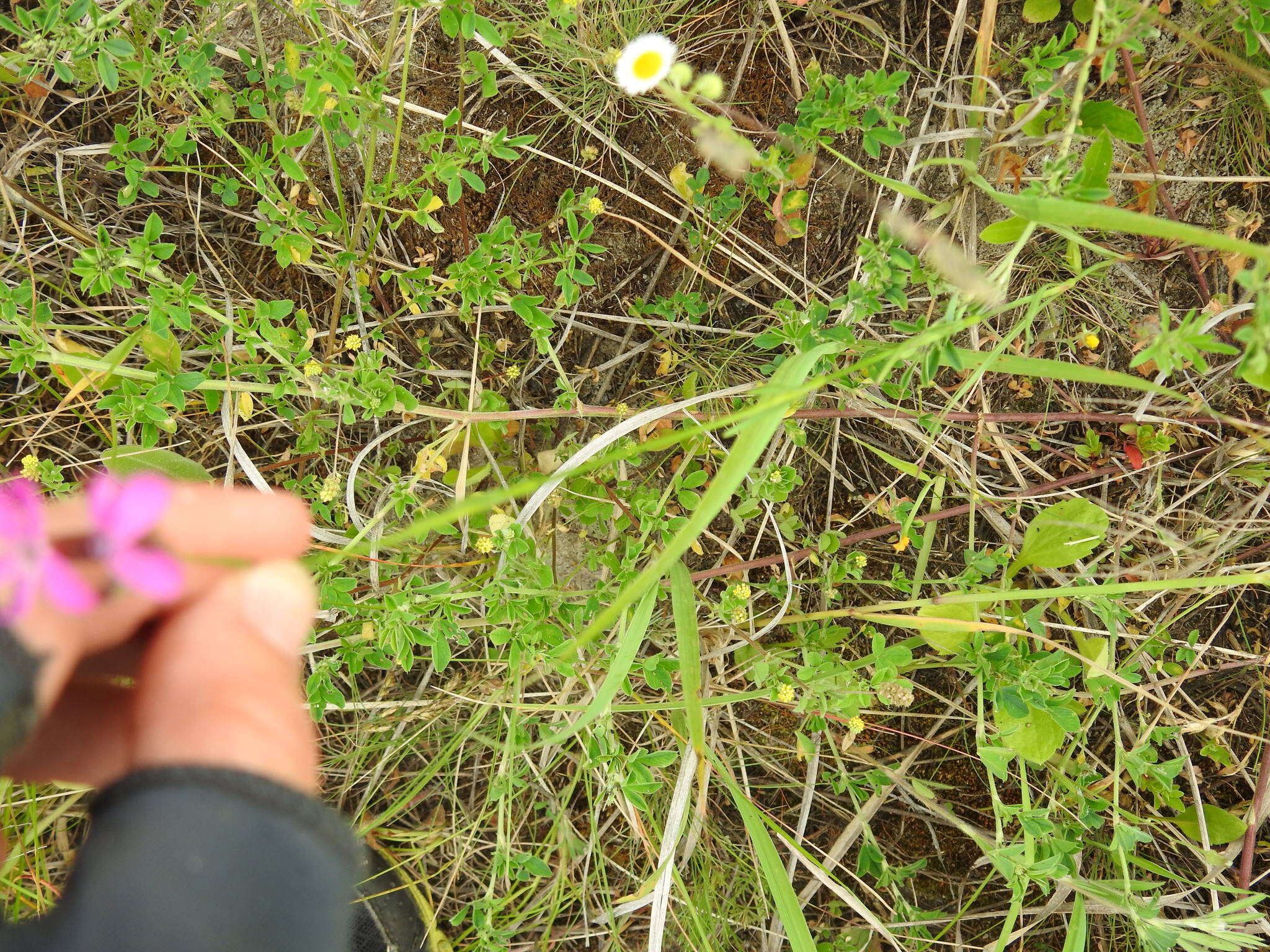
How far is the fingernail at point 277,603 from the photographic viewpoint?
1.25 m

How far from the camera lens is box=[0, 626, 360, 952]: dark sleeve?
0.97 m

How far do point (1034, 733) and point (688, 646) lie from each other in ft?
2.91

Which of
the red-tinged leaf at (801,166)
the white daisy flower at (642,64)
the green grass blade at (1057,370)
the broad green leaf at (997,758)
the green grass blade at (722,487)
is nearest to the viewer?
the green grass blade at (722,487)

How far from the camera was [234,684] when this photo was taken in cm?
117

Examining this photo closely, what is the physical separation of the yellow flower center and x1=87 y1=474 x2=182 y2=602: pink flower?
3.76ft

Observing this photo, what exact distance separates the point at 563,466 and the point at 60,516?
0.97m

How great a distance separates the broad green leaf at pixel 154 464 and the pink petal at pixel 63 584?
2.68 ft

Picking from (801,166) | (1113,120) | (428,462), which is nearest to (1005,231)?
(1113,120)

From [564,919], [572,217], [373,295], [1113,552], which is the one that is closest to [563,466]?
[572,217]

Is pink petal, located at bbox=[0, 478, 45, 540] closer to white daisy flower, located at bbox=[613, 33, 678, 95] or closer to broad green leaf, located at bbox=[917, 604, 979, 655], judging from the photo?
white daisy flower, located at bbox=[613, 33, 678, 95]

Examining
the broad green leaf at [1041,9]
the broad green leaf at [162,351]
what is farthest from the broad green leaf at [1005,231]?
the broad green leaf at [162,351]

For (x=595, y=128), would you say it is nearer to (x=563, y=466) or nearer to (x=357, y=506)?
(x=563, y=466)

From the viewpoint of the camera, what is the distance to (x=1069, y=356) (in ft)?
7.45

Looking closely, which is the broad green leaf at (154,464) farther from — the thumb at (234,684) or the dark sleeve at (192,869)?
the dark sleeve at (192,869)
